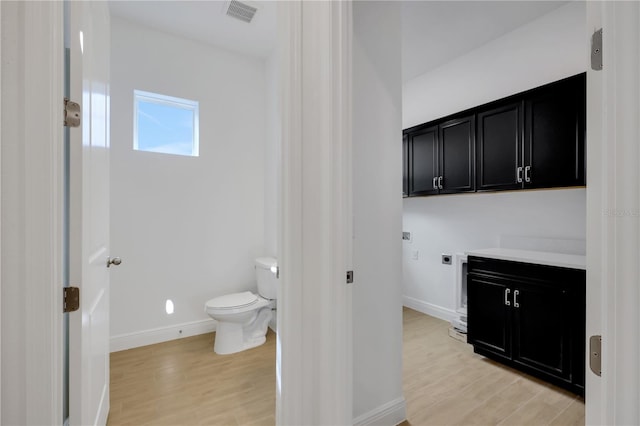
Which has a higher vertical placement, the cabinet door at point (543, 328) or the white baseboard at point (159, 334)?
the cabinet door at point (543, 328)

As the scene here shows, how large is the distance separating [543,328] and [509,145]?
1.39 m

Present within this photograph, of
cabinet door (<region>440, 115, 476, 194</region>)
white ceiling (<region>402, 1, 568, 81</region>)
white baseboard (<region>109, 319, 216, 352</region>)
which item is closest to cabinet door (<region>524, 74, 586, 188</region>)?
cabinet door (<region>440, 115, 476, 194</region>)

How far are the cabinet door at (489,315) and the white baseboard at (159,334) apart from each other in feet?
7.96

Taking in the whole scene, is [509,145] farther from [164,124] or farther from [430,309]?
[164,124]

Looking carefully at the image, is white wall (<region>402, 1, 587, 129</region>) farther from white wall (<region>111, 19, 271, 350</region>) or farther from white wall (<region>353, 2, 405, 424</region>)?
white wall (<region>111, 19, 271, 350</region>)

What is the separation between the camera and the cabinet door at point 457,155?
2.70m

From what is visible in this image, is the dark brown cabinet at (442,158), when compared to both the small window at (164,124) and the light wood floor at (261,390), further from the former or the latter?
the small window at (164,124)

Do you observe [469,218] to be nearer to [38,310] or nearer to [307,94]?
[307,94]

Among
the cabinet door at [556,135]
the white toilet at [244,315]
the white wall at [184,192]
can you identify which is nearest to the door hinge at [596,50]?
the cabinet door at [556,135]

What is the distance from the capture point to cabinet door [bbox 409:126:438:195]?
10.0ft

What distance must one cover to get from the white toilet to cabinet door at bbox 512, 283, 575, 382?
1929mm

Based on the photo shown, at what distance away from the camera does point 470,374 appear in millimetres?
2268

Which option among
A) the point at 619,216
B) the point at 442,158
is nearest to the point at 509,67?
the point at 442,158

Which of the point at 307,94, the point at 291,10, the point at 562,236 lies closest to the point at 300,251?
the point at 307,94
